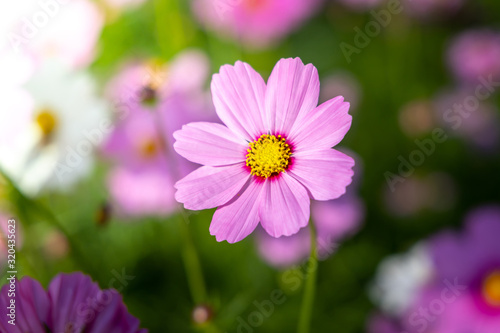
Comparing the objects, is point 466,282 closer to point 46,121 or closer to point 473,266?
point 473,266

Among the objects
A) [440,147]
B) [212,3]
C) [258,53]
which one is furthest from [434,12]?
[212,3]

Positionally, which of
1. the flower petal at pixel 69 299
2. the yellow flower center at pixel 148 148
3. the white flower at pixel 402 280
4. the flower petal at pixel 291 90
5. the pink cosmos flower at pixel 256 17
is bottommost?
the white flower at pixel 402 280

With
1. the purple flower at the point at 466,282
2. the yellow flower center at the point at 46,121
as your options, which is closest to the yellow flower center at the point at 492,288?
the purple flower at the point at 466,282

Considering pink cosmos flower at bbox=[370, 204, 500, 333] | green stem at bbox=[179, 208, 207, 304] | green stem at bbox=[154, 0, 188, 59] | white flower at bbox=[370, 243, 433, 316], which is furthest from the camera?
green stem at bbox=[154, 0, 188, 59]

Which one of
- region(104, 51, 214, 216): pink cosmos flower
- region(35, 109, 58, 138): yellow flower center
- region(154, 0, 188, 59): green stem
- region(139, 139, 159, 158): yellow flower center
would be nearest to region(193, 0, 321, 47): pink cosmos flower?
region(154, 0, 188, 59): green stem

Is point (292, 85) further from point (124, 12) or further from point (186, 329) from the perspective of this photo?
point (124, 12)

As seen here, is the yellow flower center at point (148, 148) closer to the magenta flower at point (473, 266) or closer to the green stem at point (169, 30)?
Result: the green stem at point (169, 30)

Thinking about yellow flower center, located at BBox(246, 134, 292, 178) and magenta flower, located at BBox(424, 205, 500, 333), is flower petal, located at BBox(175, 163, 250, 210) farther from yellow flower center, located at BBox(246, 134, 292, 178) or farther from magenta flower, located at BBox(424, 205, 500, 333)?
magenta flower, located at BBox(424, 205, 500, 333)
